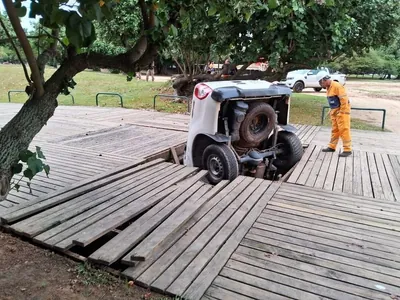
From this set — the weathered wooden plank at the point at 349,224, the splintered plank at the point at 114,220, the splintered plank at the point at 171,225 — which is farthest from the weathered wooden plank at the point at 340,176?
the splintered plank at the point at 114,220

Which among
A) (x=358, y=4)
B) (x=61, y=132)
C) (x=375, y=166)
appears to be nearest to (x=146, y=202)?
(x=375, y=166)

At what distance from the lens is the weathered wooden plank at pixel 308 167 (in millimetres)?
4421

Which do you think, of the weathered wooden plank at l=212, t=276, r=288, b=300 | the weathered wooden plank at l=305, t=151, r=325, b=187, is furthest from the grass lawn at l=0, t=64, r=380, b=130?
the weathered wooden plank at l=212, t=276, r=288, b=300

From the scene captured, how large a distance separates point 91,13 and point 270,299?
187 cm

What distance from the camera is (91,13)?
1217 millimetres

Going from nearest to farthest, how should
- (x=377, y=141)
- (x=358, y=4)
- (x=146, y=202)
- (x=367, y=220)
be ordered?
(x=367, y=220)
(x=146, y=202)
(x=377, y=141)
(x=358, y=4)

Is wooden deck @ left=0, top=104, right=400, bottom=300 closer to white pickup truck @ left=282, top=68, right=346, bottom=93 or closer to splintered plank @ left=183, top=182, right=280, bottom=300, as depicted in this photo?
splintered plank @ left=183, top=182, right=280, bottom=300

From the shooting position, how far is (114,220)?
10.2ft

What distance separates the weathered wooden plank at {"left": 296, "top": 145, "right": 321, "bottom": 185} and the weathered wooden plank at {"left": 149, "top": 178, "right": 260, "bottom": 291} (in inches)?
41.8

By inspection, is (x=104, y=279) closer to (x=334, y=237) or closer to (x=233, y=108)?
(x=334, y=237)

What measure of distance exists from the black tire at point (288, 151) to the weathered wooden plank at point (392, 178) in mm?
1241

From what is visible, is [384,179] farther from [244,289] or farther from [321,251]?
[244,289]

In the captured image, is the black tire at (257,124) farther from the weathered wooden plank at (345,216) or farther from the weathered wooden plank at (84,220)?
the weathered wooden plank at (84,220)

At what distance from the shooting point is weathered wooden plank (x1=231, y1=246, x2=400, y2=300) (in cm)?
224
